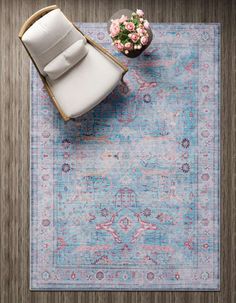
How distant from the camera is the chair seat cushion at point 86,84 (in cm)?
270

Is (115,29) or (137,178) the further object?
(137,178)

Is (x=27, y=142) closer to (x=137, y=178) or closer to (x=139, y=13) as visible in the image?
(x=137, y=178)

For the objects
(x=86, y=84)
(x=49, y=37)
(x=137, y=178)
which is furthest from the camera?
(x=137, y=178)

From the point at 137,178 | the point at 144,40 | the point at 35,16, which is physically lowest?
the point at 137,178

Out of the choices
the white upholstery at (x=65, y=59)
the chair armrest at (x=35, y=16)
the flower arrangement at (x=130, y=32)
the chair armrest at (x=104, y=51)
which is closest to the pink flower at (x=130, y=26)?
the flower arrangement at (x=130, y=32)

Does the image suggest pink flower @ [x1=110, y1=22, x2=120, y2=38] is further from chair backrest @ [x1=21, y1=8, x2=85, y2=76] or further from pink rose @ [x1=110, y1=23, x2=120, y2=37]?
chair backrest @ [x1=21, y1=8, x2=85, y2=76]

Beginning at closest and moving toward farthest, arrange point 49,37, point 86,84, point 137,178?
point 49,37, point 86,84, point 137,178

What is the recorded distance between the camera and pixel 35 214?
113 inches

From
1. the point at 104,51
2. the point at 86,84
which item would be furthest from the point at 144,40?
the point at 86,84

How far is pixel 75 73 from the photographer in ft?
8.90

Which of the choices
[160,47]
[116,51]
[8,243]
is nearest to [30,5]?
[116,51]

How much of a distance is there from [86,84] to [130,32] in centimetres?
46

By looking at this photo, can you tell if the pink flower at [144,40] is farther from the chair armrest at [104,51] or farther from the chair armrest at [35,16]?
the chair armrest at [35,16]

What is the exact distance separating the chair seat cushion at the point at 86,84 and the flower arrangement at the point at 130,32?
0.15m
